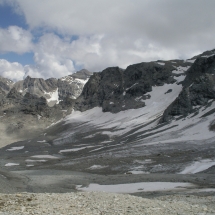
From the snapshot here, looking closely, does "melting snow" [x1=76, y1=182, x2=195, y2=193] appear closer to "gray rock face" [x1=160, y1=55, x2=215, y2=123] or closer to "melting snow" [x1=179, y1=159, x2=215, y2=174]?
"melting snow" [x1=179, y1=159, x2=215, y2=174]

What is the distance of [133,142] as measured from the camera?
8862cm

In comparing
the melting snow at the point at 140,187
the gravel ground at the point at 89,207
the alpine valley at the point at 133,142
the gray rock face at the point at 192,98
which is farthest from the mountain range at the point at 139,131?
the gravel ground at the point at 89,207

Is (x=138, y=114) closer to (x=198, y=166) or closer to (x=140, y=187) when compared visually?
(x=198, y=166)

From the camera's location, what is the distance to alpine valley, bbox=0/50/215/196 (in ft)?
128

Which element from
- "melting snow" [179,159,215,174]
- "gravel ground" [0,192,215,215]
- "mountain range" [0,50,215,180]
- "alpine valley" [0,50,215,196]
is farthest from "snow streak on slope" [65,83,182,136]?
"gravel ground" [0,192,215,215]

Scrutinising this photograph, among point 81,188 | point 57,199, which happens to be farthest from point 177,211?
point 81,188

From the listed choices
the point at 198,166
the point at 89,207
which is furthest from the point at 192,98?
the point at 89,207

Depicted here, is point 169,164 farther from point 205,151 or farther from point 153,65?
point 153,65

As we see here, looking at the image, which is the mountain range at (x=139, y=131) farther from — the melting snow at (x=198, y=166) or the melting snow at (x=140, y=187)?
the melting snow at (x=140, y=187)

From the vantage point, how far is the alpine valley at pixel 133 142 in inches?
1540

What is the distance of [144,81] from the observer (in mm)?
188750

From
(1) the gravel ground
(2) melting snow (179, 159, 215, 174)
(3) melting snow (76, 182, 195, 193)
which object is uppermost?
(1) the gravel ground

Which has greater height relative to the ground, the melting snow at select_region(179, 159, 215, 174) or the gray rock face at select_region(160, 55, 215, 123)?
the gray rock face at select_region(160, 55, 215, 123)

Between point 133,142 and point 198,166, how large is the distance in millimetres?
40209
